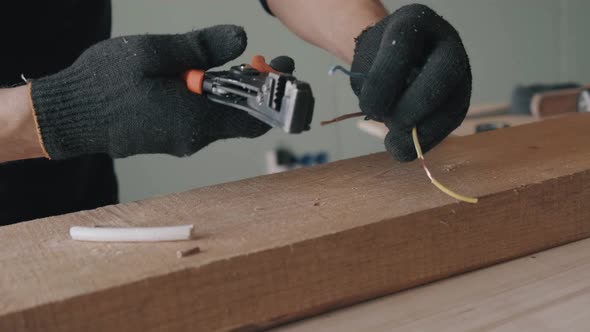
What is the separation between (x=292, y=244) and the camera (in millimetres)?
708

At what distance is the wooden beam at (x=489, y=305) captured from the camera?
27.4 inches

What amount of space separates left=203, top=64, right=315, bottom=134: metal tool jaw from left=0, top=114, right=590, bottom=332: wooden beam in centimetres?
12

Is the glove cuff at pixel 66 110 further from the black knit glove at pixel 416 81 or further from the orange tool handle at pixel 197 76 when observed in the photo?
the black knit glove at pixel 416 81

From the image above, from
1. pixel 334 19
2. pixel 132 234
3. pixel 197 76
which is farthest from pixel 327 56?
pixel 132 234

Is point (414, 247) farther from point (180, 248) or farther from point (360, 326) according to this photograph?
point (180, 248)

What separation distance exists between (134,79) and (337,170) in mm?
340

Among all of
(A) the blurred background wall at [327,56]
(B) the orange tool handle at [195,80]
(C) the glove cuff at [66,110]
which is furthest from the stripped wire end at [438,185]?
(A) the blurred background wall at [327,56]

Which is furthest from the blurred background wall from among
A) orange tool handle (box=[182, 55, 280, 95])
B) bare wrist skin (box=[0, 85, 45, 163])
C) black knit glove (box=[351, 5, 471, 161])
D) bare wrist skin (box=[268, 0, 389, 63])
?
black knit glove (box=[351, 5, 471, 161])

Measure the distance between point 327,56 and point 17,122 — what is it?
213 cm

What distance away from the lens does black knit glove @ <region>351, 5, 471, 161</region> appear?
829mm

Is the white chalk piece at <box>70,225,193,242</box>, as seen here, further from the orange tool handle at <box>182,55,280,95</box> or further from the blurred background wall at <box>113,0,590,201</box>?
the blurred background wall at <box>113,0,590,201</box>

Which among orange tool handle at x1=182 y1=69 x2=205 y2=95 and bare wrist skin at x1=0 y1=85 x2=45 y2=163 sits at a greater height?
orange tool handle at x1=182 y1=69 x2=205 y2=95

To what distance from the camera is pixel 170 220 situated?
0.82m

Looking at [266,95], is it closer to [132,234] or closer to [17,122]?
[132,234]
